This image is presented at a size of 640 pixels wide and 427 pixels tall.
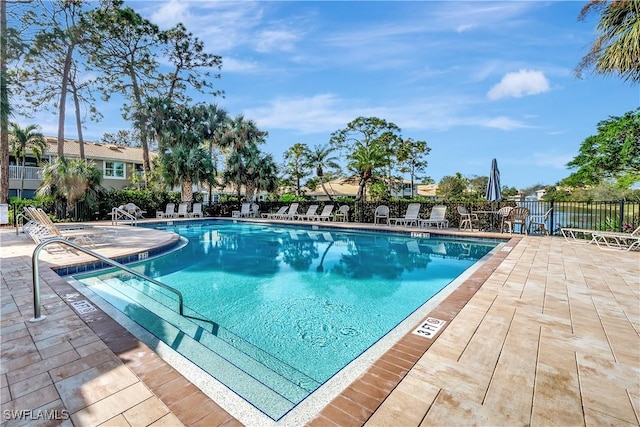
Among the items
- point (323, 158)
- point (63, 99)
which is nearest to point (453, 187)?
point (323, 158)

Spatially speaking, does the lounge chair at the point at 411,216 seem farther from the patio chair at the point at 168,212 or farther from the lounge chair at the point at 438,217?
the patio chair at the point at 168,212

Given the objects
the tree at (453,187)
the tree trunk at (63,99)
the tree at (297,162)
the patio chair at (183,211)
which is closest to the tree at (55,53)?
the tree trunk at (63,99)

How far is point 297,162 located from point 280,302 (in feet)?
77.5

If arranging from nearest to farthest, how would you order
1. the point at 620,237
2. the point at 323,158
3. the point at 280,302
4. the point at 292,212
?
the point at 280,302, the point at 620,237, the point at 292,212, the point at 323,158

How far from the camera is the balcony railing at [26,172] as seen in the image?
21172 millimetres

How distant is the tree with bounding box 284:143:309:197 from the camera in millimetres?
27172

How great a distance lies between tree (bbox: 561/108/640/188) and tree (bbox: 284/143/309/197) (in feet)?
62.1

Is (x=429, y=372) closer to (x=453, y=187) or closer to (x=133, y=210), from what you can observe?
(x=133, y=210)

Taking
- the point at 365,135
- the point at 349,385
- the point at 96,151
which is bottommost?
the point at 349,385

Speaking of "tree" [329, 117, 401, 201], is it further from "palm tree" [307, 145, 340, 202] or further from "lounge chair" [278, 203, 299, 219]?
"lounge chair" [278, 203, 299, 219]

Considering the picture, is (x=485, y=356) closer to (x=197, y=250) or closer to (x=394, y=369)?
(x=394, y=369)

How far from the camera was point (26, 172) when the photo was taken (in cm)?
2153

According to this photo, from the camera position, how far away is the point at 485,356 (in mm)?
2441

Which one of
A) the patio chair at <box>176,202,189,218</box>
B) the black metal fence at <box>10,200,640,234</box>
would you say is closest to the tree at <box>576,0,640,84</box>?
the black metal fence at <box>10,200,640,234</box>
